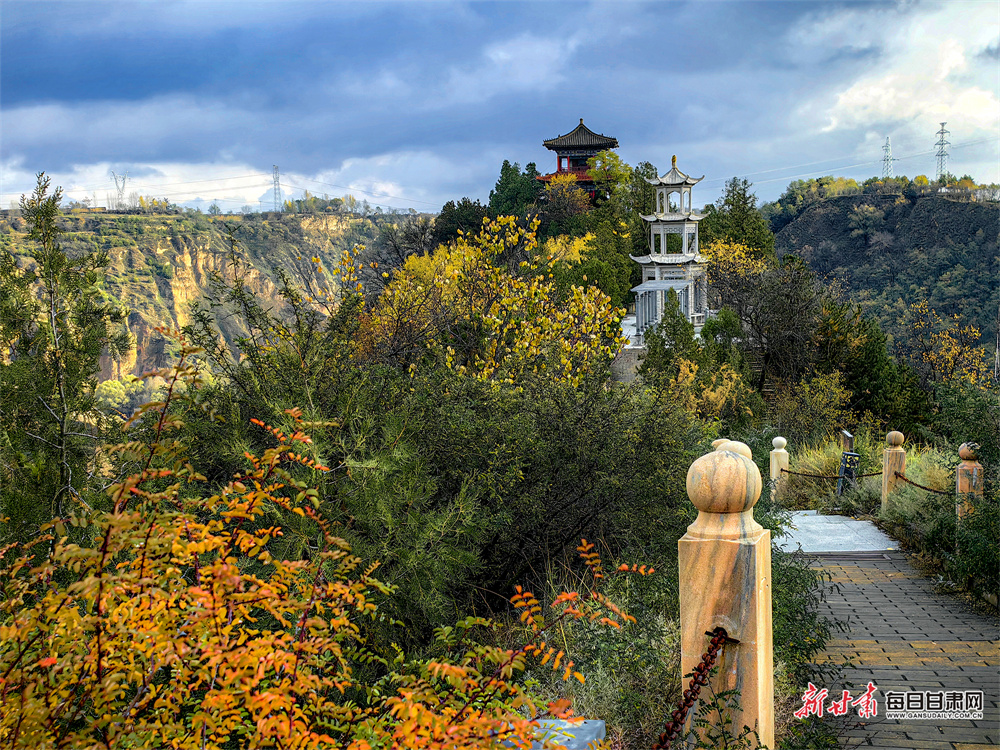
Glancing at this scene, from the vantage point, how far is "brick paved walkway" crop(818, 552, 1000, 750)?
3855 millimetres

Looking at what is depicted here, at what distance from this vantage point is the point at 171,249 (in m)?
87.9

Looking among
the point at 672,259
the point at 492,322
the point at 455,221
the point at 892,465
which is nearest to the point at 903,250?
the point at 455,221

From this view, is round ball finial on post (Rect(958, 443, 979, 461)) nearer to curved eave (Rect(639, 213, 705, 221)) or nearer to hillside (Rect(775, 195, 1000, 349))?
curved eave (Rect(639, 213, 705, 221))

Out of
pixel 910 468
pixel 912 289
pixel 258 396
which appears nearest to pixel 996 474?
pixel 910 468

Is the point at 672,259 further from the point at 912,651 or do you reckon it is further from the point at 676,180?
the point at 912,651

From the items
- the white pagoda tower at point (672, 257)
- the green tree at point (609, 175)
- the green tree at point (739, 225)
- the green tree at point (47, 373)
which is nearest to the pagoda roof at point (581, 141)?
the green tree at point (609, 175)

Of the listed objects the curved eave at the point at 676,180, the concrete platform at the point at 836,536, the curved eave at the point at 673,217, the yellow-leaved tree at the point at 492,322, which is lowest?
the concrete platform at the point at 836,536

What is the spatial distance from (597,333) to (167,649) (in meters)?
7.69

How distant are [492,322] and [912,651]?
17.9ft

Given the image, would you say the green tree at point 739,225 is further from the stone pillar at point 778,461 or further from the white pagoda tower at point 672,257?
the stone pillar at point 778,461

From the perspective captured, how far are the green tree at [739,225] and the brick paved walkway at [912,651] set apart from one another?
28719 mm

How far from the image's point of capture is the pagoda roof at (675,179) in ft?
89.7

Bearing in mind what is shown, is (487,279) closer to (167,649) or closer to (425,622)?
(425,622)

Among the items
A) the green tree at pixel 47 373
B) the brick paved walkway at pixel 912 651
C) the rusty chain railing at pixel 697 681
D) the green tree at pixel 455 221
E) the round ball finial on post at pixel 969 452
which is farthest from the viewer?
the green tree at pixel 455 221
